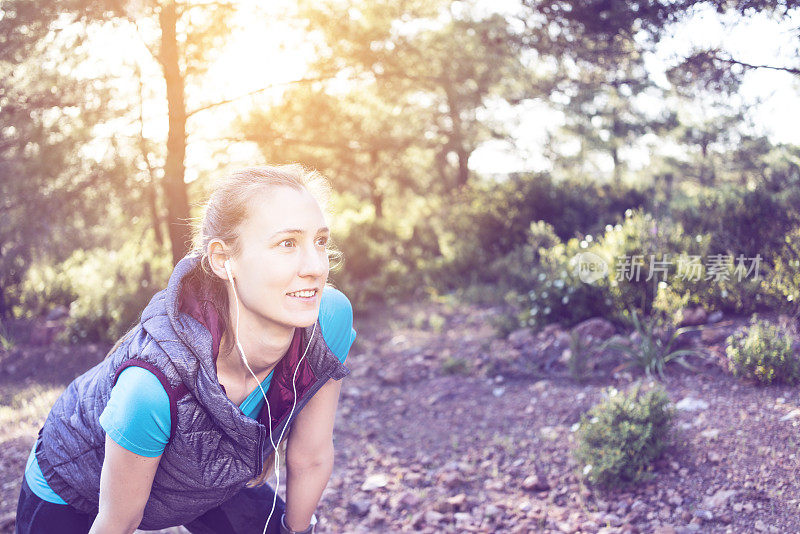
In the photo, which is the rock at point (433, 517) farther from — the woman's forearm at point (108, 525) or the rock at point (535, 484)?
the woman's forearm at point (108, 525)

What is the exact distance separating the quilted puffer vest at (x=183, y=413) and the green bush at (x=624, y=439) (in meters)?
1.85

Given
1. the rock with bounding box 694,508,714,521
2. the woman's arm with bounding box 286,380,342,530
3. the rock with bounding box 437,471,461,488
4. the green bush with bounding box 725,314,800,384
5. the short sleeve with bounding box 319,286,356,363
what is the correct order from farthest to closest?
the green bush with bounding box 725,314,800,384 → the rock with bounding box 437,471,461,488 → the rock with bounding box 694,508,714,521 → the woman's arm with bounding box 286,380,342,530 → the short sleeve with bounding box 319,286,356,363

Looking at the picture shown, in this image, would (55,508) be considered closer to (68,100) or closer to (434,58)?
(68,100)

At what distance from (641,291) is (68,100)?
6.99m

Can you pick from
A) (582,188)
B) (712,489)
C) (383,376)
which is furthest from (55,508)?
(582,188)

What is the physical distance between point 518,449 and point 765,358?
168 cm

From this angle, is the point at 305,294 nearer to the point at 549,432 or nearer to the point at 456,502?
the point at 456,502

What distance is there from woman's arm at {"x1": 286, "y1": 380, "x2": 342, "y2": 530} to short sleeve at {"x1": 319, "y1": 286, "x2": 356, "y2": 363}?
0.52 feet

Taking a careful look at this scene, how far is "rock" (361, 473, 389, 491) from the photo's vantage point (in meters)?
3.74

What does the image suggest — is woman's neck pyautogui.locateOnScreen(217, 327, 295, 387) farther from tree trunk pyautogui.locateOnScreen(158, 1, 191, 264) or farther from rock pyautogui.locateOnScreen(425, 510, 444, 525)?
tree trunk pyautogui.locateOnScreen(158, 1, 191, 264)

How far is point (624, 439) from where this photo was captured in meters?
3.36

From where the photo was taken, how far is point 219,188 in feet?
6.53

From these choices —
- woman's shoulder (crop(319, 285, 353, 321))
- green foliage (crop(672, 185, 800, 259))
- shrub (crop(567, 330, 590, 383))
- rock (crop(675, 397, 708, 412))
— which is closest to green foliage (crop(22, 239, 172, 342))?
shrub (crop(567, 330, 590, 383))

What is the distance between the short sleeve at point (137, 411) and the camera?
5.28 feet
